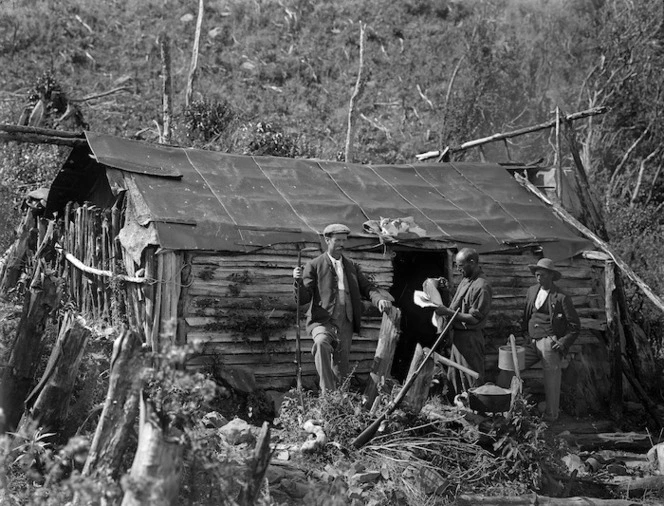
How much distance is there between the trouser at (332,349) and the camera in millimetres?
8352

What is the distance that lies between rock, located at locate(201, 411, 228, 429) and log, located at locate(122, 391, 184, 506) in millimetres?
2996

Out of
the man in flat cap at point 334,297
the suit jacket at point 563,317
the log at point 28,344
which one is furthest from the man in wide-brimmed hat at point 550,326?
the log at point 28,344

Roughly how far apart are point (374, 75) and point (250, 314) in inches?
740

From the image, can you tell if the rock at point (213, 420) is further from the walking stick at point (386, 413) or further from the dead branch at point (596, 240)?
the dead branch at point (596, 240)

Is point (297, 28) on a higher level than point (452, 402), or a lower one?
higher

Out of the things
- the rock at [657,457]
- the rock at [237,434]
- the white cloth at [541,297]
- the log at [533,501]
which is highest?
the white cloth at [541,297]

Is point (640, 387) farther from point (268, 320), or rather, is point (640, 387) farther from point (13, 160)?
point (13, 160)

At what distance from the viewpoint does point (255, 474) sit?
5387 millimetres

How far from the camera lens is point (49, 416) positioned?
6980 millimetres

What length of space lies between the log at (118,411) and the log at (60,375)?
3.65 feet

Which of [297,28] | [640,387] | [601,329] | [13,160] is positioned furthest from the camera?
[297,28]

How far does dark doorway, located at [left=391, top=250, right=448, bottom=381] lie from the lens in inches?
450

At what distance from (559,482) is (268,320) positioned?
378cm

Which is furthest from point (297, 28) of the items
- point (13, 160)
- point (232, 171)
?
point (232, 171)
